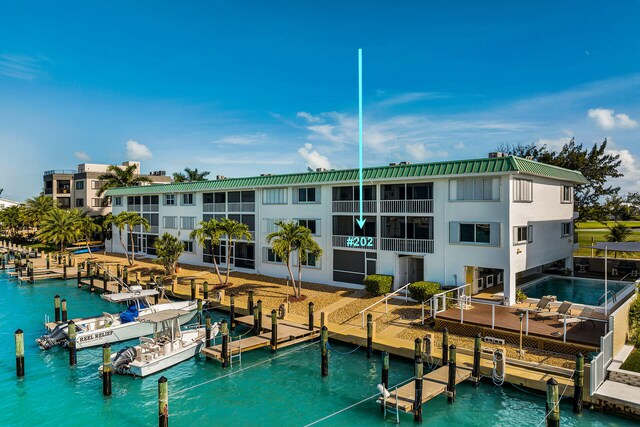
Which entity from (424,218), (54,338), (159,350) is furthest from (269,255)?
(54,338)

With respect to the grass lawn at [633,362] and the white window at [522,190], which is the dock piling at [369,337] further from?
the white window at [522,190]

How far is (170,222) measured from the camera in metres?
52.8

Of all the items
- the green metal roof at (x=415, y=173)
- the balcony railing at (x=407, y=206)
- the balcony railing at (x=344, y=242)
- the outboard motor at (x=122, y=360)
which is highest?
the green metal roof at (x=415, y=173)

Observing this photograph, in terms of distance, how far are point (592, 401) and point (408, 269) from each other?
55.0 feet

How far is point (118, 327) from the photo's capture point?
26391 millimetres

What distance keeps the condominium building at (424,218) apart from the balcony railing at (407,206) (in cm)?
7

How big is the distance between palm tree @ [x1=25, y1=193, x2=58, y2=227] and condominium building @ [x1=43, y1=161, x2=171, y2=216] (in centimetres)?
411

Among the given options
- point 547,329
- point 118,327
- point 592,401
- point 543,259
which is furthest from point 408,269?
point 118,327

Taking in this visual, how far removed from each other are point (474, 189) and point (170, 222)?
37.9 meters

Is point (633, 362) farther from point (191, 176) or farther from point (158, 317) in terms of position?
point (191, 176)

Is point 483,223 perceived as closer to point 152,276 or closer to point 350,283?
point 350,283

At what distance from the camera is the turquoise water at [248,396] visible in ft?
55.9

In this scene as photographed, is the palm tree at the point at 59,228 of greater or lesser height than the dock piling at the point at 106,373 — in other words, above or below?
above

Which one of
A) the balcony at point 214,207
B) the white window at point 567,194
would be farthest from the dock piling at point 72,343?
the white window at point 567,194
